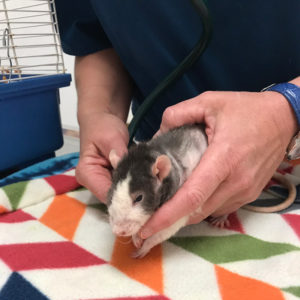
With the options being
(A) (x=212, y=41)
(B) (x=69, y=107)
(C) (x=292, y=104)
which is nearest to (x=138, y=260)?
(C) (x=292, y=104)

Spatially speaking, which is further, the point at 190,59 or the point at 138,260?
the point at 190,59

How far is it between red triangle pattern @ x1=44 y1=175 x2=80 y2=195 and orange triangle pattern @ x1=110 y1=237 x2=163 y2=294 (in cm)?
31

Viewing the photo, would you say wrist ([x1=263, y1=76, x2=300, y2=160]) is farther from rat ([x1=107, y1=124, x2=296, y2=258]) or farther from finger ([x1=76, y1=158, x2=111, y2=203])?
finger ([x1=76, y1=158, x2=111, y2=203])

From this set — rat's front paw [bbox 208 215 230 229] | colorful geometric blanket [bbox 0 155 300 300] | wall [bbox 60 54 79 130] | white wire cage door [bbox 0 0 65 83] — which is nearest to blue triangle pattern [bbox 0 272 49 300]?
colorful geometric blanket [bbox 0 155 300 300]

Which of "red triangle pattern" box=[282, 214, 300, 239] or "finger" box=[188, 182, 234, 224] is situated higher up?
"finger" box=[188, 182, 234, 224]

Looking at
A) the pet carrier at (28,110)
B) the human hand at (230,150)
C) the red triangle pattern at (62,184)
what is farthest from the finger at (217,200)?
the pet carrier at (28,110)

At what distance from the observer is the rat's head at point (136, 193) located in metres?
0.62

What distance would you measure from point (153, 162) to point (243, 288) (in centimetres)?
29

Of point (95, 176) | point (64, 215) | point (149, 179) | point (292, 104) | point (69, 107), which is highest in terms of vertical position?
point (292, 104)

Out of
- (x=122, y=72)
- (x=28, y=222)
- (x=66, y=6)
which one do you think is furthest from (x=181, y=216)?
(x=66, y=6)

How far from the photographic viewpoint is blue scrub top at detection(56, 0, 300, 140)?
905 millimetres

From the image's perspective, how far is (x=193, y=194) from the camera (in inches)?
24.6

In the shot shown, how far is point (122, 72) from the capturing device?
4.10 ft

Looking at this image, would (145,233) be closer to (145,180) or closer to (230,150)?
(145,180)
